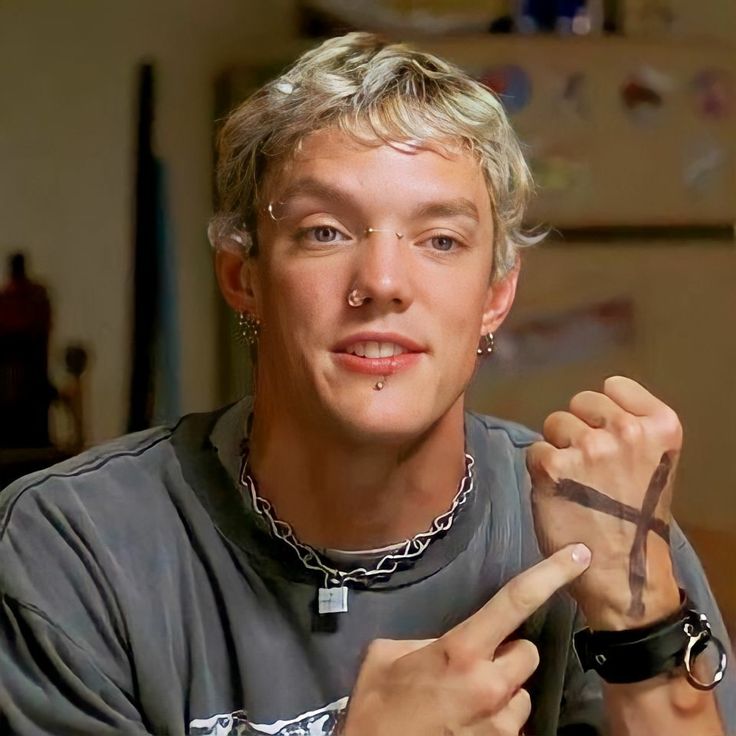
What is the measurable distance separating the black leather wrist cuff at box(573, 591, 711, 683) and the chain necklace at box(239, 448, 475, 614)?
0.12 meters

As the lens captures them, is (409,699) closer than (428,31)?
Yes

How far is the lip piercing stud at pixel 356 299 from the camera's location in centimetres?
61

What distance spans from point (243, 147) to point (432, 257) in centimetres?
15

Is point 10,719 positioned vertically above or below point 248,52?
below

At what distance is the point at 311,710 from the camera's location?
2.19 feet

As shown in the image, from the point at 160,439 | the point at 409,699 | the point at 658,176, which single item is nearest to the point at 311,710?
the point at 409,699

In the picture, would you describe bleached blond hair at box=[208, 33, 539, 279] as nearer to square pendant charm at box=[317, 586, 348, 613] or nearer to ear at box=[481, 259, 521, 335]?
ear at box=[481, 259, 521, 335]

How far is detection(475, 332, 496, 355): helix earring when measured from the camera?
2.35 feet

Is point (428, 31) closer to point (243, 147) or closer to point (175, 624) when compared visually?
point (243, 147)

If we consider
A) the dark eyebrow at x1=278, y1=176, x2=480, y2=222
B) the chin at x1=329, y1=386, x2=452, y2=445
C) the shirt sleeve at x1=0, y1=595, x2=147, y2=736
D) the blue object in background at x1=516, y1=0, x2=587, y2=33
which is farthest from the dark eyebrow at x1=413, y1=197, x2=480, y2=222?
the shirt sleeve at x1=0, y1=595, x2=147, y2=736

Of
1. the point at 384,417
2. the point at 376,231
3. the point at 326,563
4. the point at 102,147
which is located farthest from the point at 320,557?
the point at 102,147

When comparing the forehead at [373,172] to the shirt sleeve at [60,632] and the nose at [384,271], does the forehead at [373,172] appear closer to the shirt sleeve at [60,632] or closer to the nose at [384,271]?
the nose at [384,271]

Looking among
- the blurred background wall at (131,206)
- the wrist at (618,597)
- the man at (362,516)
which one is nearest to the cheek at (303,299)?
the man at (362,516)

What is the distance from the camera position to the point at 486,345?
74 cm
